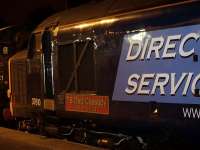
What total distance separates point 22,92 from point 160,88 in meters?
6.10

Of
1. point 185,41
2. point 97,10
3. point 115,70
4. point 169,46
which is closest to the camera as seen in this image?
point 185,41

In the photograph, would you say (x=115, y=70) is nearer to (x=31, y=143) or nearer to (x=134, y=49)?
(x=134, y=49)

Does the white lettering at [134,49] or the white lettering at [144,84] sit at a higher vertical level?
the white lettering at [134,49]

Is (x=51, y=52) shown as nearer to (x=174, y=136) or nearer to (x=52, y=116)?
(x=52, y=116)

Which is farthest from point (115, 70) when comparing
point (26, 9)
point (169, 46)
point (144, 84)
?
point (26, 9)

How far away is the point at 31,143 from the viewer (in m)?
11.4

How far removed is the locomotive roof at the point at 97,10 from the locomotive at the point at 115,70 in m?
0.03

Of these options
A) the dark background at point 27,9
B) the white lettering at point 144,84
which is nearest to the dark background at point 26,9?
the dark background at point 27,9

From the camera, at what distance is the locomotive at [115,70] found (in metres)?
7.28

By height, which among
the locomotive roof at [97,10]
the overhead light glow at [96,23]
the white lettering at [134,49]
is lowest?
the white lettering at [134,49]

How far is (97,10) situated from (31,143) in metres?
3.40

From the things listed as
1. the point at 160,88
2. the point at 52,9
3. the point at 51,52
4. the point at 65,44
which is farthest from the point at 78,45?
the point at 52,9

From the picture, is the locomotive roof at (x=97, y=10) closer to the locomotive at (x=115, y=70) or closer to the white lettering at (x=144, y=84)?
the locomotive at (x=115, y=70)

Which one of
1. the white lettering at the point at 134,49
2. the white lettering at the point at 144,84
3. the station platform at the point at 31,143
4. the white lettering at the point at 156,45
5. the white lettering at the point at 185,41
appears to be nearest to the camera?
the white lettering at the point at 185,41
